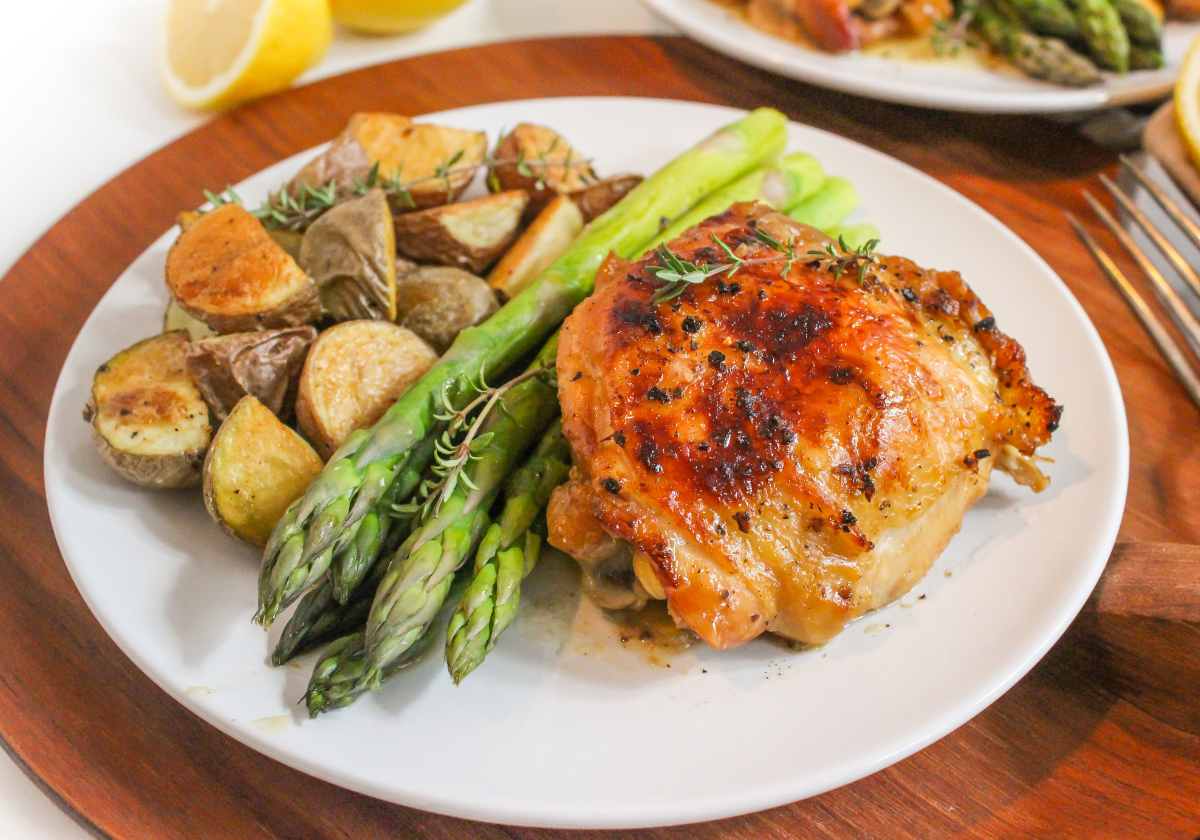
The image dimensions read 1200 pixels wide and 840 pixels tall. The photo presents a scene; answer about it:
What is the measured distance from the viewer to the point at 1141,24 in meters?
4.38

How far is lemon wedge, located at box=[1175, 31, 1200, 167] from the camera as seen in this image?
369 centimetres

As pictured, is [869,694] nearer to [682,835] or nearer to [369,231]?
[682,835]

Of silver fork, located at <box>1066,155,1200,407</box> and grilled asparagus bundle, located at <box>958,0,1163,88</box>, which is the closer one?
silver fork, located at <box>1066,155,1200,407</box>

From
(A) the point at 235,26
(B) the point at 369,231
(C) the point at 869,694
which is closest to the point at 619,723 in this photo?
(C) the point at 869,694

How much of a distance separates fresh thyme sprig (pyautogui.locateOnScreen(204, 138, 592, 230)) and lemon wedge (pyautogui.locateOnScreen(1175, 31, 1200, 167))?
260cm

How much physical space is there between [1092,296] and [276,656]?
3.15 m

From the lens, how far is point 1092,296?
11.3ft

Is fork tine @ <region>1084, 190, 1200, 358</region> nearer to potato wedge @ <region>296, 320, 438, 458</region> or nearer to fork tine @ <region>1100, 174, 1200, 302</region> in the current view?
fork tine @ <region>1100, 174, 1200, 302</region>

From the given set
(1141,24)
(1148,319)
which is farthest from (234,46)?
(1141,24)

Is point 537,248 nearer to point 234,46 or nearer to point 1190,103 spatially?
point 234,46

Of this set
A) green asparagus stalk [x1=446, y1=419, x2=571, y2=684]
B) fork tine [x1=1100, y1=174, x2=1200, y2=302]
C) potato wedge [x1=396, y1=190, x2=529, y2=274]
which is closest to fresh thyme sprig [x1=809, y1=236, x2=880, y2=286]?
green asparagus stalk [x1=446, y1=419, x2=571, y2=684]

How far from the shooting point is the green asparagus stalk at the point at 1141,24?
14.3 feet

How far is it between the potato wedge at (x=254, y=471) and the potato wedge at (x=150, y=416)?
0.11 m

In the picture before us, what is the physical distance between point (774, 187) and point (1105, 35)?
7.44 ft
